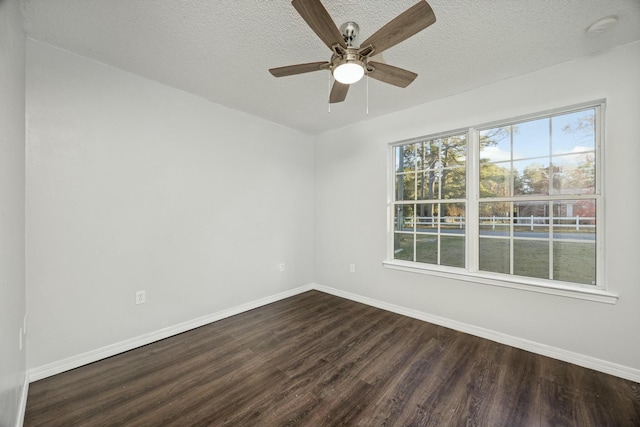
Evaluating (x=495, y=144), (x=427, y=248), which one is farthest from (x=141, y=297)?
(x=495, y=144)

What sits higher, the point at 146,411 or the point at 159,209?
the point at 159,209

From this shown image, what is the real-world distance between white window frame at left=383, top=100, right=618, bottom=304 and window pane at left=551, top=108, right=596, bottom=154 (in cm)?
4

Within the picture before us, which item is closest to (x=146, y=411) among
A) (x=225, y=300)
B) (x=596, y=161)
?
(x=225, y=300)

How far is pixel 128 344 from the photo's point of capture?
2.35 meters

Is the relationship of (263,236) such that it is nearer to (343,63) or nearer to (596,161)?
(343,63)

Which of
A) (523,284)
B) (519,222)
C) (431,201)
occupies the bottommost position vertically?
(523,284)

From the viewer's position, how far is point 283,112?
10.9ft

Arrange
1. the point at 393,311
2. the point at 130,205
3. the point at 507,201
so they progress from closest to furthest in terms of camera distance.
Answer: the point at 130,205 < the point at 507,201 < the point at 393,311

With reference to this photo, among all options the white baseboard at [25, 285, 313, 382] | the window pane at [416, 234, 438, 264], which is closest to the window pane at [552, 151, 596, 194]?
the window pane at [416, 234, 438, 264]

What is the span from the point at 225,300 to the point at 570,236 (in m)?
3.66

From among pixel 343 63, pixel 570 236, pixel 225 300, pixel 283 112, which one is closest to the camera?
pixel 343 63

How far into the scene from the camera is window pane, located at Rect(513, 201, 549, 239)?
240cm

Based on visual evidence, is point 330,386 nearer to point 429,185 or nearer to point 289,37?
point 429,185

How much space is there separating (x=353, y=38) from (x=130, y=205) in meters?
2.41
